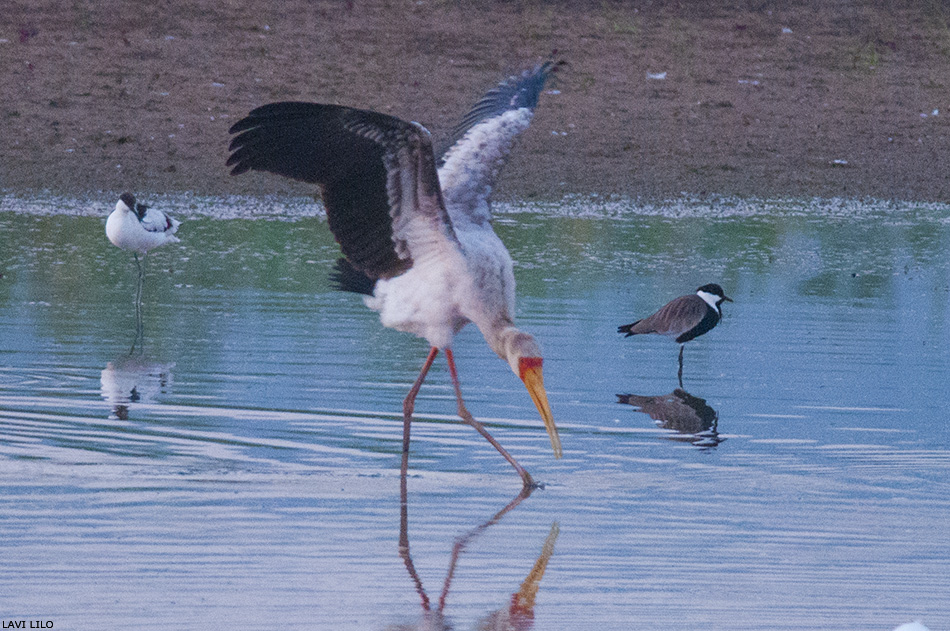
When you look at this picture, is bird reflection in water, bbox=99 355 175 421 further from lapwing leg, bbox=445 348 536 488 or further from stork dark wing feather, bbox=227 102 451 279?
stork dark wing feather, bbox=227 102 451 279

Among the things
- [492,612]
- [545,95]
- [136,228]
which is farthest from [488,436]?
[545,95]

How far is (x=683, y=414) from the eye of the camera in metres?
7.36

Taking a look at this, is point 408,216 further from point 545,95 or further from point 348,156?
point 545,95

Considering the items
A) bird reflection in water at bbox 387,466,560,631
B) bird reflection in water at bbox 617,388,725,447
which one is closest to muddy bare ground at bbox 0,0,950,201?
bird reflection in water at bbox 617,388,725,447

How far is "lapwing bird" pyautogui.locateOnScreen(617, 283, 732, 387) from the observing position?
29.1 ft

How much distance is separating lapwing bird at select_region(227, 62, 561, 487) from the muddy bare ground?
8.31 metres

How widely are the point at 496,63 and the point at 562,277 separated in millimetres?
6946

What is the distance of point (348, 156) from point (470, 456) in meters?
1.30

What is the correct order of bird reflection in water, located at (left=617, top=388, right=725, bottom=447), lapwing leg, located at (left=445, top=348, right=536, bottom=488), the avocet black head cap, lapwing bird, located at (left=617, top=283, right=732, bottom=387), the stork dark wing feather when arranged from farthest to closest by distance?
the avocet black head cap → lapwing bird, located at (left=617, top=283, right=732, bottom=387) → bird reflection in water, located at (left=617, top=388, right=725, bottom=447) → lapwing leg, located at (left=445, top=348, right=536, bottom=488) → the stork dark wing feather

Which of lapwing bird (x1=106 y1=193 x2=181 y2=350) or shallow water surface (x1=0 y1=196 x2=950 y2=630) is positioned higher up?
lapwing bird (x1=106 y1=193 x2=181 y2=350)

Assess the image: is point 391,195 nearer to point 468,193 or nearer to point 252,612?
point 468,193

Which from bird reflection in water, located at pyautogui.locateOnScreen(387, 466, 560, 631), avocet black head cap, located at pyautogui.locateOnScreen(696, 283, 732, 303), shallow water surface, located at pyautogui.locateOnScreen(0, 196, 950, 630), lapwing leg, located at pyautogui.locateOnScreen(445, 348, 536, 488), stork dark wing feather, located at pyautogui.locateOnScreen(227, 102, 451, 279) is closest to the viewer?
bird reflection in water, located at pyautogui.locateOnScreen(387, 466, 560, 631)

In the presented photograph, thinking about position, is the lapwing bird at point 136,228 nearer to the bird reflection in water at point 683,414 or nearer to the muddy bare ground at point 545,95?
the muddy bare ground at point 545,95

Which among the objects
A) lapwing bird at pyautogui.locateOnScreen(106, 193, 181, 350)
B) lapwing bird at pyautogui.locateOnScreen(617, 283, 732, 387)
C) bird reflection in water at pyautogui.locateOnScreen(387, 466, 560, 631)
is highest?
lapwing bird at pyautogui.locateOnScreen(106, 193, 181, 350)
